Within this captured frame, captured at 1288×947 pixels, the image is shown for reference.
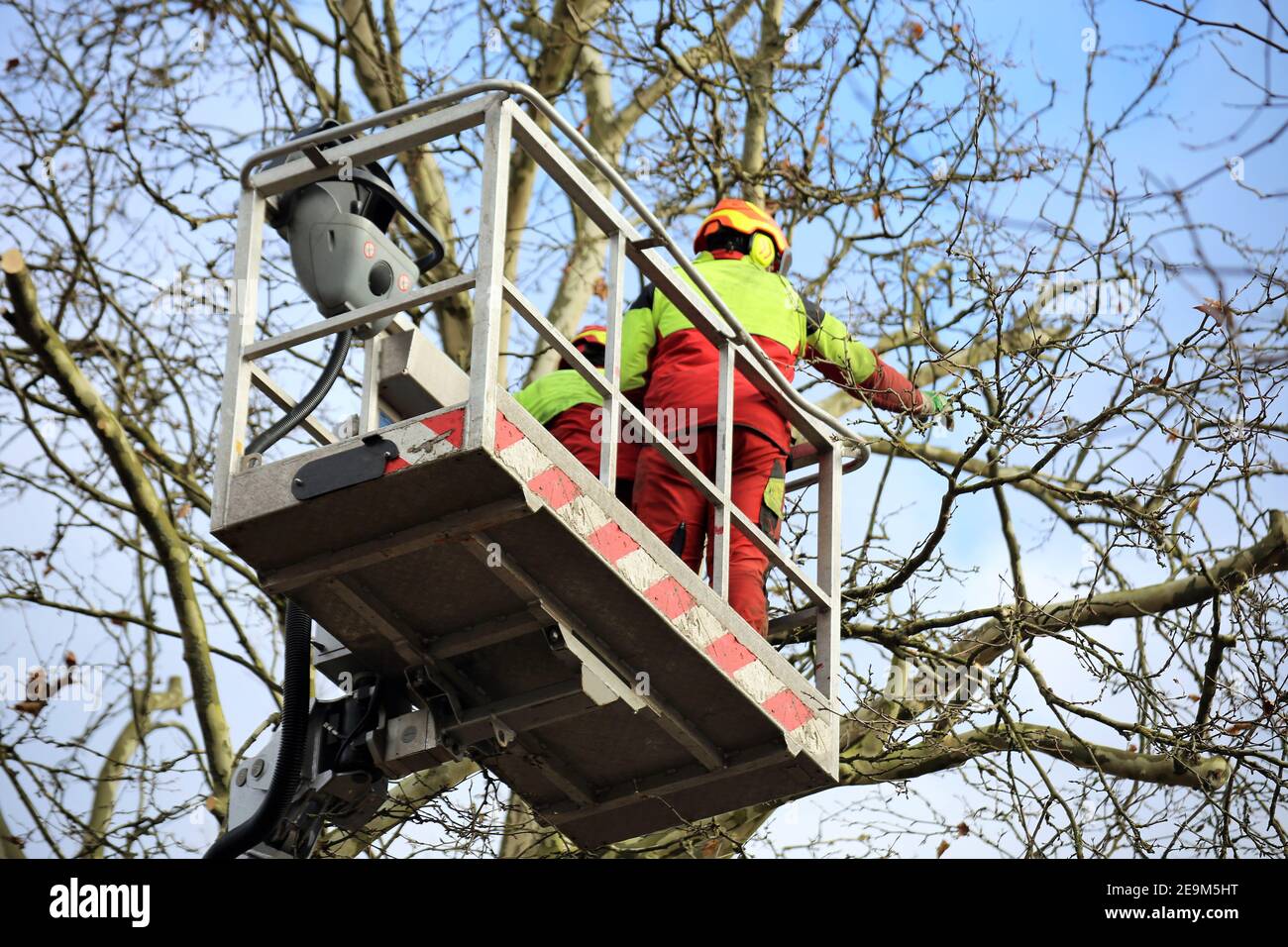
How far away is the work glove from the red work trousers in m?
0.75

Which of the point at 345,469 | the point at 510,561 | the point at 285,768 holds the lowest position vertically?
the point at 285,768

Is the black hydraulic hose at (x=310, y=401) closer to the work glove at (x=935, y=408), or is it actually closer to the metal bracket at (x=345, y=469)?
the metal bracket at (x=345, y=469)

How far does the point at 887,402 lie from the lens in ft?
29.6

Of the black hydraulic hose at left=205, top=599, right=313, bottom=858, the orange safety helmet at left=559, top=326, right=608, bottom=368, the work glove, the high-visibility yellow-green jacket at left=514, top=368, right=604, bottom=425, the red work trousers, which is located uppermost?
the orange safety helmet at left=559, top=326, right=608, bottom=368

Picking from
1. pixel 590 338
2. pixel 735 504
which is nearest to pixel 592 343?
pixel 590 338

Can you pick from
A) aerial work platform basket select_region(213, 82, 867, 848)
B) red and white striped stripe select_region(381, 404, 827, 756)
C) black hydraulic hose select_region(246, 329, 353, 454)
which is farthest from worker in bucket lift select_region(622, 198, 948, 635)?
black hydraulic hose select_region(246, 329, 353, 454)

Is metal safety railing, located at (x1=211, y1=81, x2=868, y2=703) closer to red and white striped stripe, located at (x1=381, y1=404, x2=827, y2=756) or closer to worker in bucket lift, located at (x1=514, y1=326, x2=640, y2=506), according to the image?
red and white striped stripe, located at (x1=381, y1=404, x2=827, y2=756)

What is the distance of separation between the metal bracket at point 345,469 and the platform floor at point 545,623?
33mm

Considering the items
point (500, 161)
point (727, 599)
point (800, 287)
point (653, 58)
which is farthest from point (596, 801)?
point (653, 58)

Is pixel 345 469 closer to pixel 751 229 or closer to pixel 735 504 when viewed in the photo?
pixel 735 504

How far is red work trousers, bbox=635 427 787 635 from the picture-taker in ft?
25.4

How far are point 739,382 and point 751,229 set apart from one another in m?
0.95

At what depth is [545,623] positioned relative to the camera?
6750 mm
